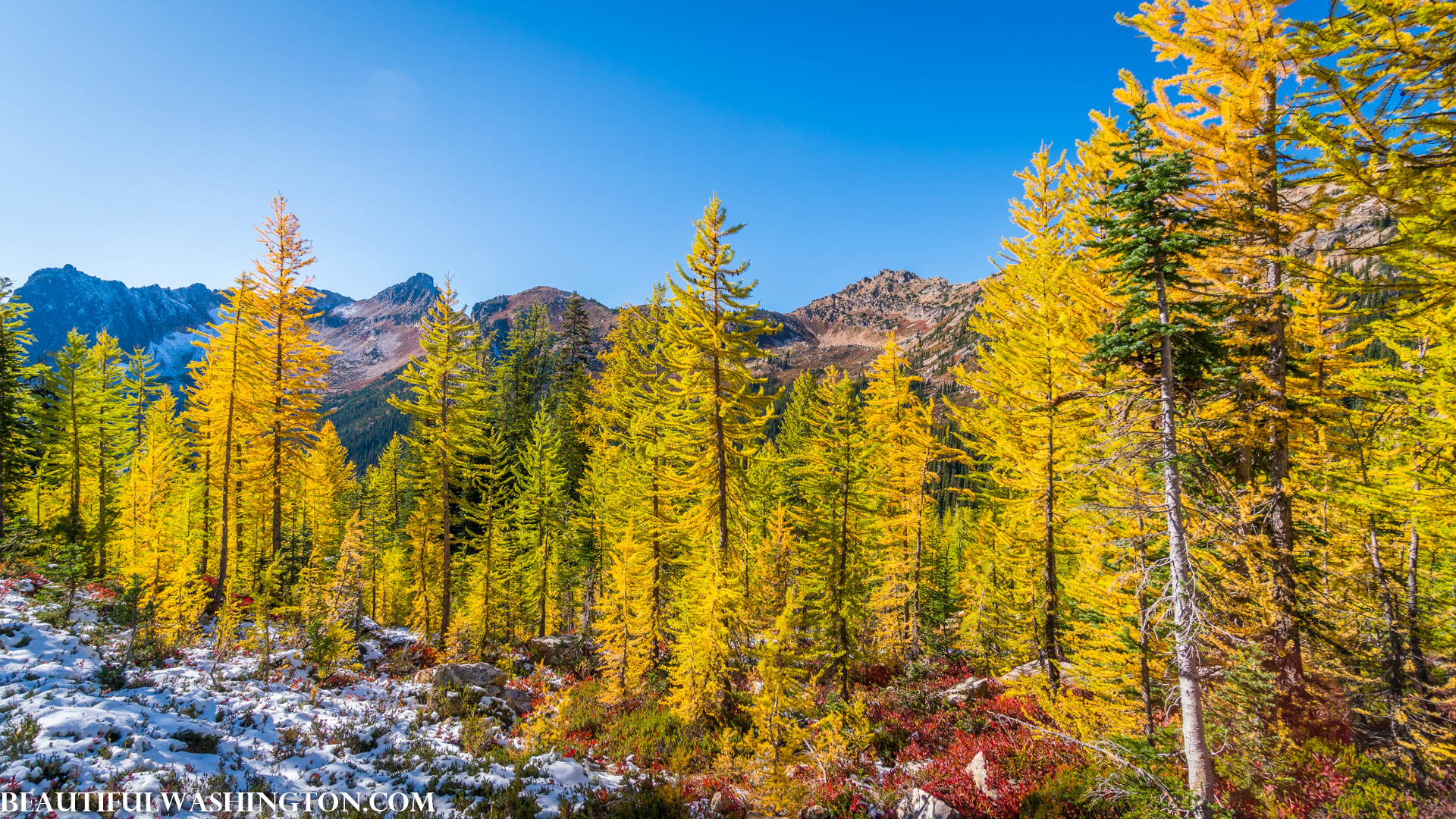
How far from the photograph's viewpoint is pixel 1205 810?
7027 millimetres

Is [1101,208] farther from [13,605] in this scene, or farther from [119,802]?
[13,605]

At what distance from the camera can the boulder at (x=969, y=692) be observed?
685 inches

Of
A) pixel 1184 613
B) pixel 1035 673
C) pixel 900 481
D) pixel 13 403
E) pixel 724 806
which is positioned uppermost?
pixel 13 403

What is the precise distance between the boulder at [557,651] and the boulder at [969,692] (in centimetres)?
1626

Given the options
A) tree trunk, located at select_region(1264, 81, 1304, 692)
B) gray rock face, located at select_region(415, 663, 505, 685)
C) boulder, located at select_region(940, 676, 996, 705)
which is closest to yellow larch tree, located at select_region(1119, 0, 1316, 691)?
tree trunk, located at select_region(1264, 81, 1304, 692)

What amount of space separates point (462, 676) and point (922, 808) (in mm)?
14810

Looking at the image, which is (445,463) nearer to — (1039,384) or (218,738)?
(218,738)

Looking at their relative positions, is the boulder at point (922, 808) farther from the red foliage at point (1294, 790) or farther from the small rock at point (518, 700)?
the small rock at point (518, 700)

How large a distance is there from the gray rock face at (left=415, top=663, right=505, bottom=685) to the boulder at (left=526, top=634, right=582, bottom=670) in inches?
215

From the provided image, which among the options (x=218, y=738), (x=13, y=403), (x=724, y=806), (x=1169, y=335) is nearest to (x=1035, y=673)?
(x=724, y=806)

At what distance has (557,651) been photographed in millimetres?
23875

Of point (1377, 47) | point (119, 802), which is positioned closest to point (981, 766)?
point (1377, 47)

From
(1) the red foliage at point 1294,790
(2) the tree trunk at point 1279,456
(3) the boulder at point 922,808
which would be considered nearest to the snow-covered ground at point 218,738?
(3) the boulder at point 922,808

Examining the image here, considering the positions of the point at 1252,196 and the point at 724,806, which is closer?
the point at 1252,196
